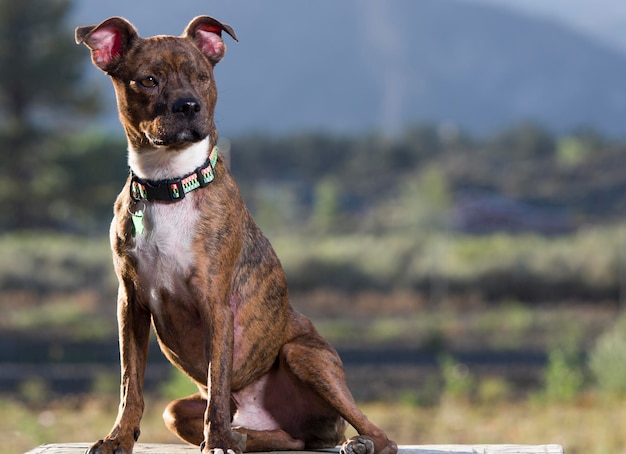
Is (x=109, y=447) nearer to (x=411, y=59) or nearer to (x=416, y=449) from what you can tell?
(x=416, y=449)

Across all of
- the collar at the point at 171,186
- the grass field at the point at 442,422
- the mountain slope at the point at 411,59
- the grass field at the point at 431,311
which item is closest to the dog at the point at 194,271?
the collar at the point at 171,186

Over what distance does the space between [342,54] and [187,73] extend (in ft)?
165

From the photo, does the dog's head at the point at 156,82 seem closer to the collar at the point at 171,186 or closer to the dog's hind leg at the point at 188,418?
the collar at the point at 171,186

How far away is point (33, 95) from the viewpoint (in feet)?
75.7

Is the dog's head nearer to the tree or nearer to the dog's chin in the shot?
the dog's chin

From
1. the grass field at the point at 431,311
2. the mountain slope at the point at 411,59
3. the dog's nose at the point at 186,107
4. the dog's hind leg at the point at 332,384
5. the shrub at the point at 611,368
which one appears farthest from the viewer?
the mountain slope at the point at 411,59

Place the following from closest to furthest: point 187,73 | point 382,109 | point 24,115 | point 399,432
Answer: point 187,73
point 399,432
point 24,115
point 382,109

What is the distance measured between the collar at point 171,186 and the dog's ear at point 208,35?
0.38 metres

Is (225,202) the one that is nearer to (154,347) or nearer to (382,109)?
(154,347)

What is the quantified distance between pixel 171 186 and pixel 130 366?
0.65 meters

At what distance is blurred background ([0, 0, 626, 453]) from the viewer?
9719 mm

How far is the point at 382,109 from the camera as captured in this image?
164 feet

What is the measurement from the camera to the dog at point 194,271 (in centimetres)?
351

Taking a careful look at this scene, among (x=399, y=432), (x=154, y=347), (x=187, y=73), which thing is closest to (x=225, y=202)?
(x=187, y=73)
